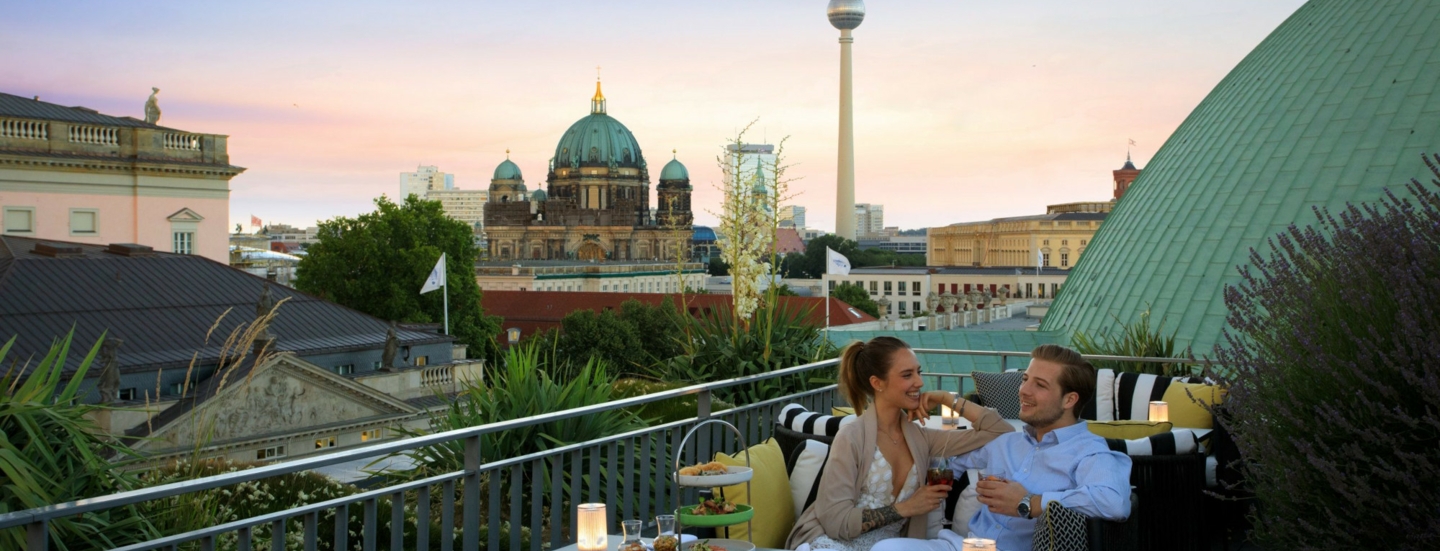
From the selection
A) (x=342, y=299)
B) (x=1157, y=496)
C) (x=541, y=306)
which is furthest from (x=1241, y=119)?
(x=541, y=306)

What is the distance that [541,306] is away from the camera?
77.2 metres

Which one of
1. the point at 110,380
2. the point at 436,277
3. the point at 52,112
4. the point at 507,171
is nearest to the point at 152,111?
the point at 52,112

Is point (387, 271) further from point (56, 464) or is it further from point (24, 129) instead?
point (56, 464)

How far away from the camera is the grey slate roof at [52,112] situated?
39375 millimetres

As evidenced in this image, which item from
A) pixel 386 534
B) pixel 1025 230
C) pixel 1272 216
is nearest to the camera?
pixel 386 534

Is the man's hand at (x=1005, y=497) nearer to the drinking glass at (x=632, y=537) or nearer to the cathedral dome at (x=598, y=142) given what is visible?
the drinking glass at (x=632, y=537)

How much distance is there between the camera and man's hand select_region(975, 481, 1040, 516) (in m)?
3.86

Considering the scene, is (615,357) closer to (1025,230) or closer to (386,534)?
(386,534)

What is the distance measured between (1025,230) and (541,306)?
63166 mm

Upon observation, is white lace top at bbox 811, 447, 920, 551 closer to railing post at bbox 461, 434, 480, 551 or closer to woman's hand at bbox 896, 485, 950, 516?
woman's hand at bbox 896, 485, 950, 516

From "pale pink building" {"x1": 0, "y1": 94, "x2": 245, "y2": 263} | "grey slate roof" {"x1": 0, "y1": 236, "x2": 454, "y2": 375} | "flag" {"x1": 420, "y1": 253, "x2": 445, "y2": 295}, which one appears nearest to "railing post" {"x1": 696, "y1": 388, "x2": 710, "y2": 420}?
"grey slate roof" {"x1": 0, "y1": 236, "x2": 454, "y2": 375}

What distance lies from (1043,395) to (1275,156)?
13543 mm

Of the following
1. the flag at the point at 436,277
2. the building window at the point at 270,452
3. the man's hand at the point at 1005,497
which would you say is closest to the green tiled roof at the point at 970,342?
the building window at the point at 270,452

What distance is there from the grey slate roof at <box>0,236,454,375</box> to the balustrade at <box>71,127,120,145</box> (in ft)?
32.5
